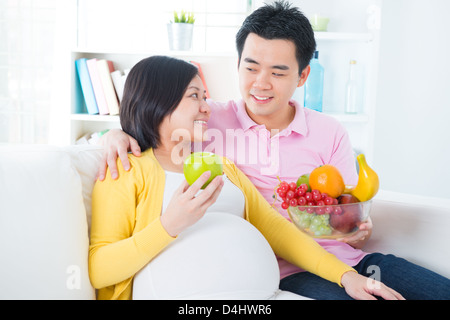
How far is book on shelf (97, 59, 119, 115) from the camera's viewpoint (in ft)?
8.33

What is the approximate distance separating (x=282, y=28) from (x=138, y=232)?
888 millimetres

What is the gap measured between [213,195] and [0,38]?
6.32 ft

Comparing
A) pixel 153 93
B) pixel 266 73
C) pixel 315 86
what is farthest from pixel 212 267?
pixel 315 86

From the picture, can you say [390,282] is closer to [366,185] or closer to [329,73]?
[366,185]

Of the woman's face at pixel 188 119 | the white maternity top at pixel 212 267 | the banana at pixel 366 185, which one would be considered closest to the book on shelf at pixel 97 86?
the woman's face at pixel 188 119

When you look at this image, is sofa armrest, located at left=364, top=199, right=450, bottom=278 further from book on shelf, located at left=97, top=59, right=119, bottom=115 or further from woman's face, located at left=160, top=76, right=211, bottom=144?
book on shelf, located at left=97, top=59, right=119, bottom=115

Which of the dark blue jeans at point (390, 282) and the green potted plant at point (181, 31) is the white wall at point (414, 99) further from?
the dark blue jeans at point (390, 282)

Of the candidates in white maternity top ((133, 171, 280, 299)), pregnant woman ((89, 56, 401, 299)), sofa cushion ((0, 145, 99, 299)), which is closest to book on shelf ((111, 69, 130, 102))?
pregnant woman ((89, 56, 401, 299))

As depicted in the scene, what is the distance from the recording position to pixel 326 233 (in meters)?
1.23

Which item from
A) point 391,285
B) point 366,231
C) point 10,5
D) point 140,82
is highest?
point 10,5

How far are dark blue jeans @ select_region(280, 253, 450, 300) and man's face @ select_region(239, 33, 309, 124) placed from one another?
23.5 inches

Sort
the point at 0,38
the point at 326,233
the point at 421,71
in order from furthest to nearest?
the point at 421,71, the point at 0,38, the point at 326,233

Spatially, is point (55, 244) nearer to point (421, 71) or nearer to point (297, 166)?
point (297, 166)
